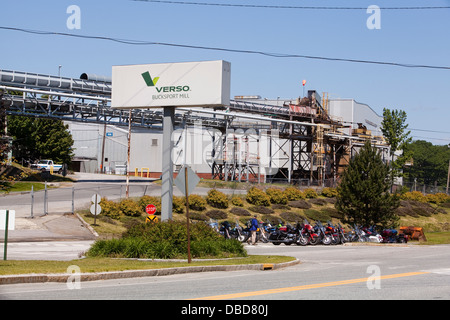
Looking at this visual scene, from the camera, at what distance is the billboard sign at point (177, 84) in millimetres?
23188

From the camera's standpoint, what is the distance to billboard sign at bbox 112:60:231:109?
76.1ft

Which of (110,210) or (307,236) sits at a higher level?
(110,210)

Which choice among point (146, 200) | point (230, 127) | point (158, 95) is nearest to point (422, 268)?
point (158, 95)

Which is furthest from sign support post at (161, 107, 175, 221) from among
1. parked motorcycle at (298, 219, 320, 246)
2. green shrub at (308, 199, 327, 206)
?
green shrub at (308, 199, 327, 206)

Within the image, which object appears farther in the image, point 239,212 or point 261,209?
point 261,209

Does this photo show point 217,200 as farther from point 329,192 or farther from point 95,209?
point 329,192

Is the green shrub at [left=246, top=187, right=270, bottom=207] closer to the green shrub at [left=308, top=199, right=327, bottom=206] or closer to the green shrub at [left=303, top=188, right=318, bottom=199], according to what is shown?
the green shrub at [left=308, top=199, right=327, bottom=206]

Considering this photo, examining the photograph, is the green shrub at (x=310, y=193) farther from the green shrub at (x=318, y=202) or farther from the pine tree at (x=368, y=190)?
the pine tree at (x=368, y=190)

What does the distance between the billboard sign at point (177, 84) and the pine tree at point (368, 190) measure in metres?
22.8

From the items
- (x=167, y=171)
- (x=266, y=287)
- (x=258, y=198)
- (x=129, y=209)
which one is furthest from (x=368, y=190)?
(x=266, y=287)

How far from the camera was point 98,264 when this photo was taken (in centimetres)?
1622

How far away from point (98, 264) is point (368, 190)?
101ft

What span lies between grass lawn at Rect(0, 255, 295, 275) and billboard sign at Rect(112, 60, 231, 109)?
7010mm
